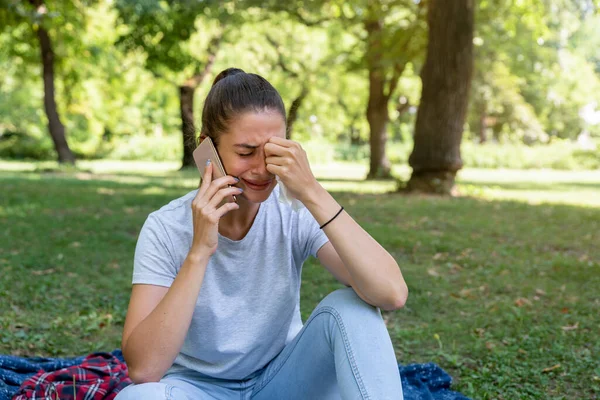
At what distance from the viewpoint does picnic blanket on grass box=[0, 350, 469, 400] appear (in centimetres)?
303

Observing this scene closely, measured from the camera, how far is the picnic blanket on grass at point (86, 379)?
3031 mm

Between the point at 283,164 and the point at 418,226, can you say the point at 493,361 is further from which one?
the point at 418,226

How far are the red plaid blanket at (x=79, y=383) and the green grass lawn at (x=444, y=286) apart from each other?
1.06 m

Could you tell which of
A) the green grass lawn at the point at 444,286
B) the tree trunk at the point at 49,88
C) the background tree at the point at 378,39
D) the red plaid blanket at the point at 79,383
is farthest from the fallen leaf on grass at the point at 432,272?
the tree trunk at the point at 49,88

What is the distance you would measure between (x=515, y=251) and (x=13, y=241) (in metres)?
5.63

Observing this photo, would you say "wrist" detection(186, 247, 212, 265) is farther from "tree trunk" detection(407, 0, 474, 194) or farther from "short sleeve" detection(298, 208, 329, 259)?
"tree trunk" detection(407, 0, 474, 194)

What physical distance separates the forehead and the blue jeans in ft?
2.13

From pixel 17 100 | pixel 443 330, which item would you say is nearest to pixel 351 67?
pixel 443 330

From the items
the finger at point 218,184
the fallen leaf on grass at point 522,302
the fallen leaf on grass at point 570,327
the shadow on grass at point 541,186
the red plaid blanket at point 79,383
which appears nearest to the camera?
the finger at point 218,184

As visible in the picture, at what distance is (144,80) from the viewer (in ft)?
99.8

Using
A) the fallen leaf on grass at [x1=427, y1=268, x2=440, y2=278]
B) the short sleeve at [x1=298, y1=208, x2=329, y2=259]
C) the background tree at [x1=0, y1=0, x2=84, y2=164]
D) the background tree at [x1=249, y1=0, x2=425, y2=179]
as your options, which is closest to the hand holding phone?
the short sleeve at [x1=298, y1=208, x2=329, y2=259]

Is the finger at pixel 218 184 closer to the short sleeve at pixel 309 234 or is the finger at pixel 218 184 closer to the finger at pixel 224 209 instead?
the finger at pixel 224 209

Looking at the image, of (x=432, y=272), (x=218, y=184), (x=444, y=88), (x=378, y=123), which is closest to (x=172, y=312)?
(x=218, y=184)

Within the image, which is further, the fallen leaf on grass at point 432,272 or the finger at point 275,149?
the fallen leaf on grass at point 432,272
